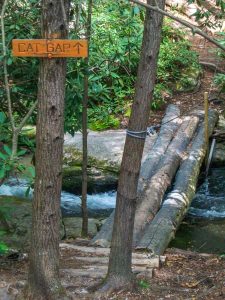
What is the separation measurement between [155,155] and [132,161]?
4.81 meters

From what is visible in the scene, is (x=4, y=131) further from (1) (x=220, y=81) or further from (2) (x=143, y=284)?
(1) (x=220, y=81)

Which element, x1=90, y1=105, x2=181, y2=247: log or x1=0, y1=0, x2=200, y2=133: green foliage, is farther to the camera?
x1=90, y1=105, x2=181, y2=247: log

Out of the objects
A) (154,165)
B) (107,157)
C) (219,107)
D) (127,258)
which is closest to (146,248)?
(127,258)

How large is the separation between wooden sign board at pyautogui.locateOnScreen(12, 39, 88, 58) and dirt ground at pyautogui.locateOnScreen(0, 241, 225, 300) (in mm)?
1759

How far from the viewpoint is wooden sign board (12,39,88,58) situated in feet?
11.0

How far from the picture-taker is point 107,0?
6.66m

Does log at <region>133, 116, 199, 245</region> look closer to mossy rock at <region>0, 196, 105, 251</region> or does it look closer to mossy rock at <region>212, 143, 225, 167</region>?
mossy rock at <region>212, 143, 225, 167</region>

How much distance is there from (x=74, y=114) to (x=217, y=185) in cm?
458

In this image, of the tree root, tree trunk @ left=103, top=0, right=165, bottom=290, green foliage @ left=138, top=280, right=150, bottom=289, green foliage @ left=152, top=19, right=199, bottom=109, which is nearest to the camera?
tree trunk @ left=103, top=0, right=165, bottom=290

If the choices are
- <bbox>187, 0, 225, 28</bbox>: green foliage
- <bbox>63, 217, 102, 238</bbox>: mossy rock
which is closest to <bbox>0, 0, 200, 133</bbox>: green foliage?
<bbox>187, 0, 225, 28</bbox>: green foliage

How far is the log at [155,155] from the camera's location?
19.4 feet

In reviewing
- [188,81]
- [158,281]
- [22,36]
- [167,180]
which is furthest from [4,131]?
[188,81]

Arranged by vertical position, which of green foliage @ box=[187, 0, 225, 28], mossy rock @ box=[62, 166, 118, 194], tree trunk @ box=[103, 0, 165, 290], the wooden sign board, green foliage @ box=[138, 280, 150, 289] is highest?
green foliage @ box=[187, 0, 225, 28]

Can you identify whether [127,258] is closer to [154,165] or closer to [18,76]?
[18,76]
